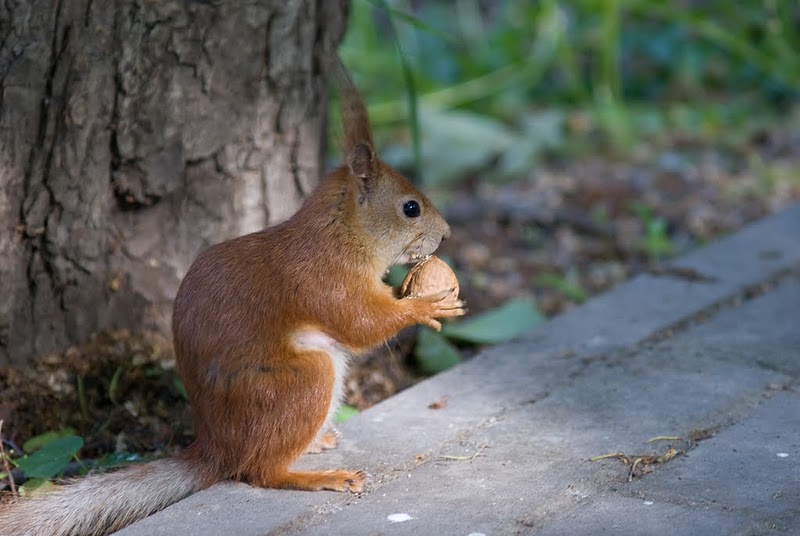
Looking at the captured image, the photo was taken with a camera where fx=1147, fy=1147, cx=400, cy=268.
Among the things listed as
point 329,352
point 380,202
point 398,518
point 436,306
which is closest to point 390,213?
point 380,202

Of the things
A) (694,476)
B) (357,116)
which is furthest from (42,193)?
(694,476)

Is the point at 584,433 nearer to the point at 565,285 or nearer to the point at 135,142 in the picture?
the point at 135,142

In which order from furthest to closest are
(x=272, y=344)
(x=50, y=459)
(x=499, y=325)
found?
1. (x=499, y=325)
2. (x=50, y=459)
3. (x=272, y=344)

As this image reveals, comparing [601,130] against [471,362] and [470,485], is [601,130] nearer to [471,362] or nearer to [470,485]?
[471,362]

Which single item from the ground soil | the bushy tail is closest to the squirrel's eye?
the ground soil

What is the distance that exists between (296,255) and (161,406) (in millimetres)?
729

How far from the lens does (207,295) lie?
2459 mm

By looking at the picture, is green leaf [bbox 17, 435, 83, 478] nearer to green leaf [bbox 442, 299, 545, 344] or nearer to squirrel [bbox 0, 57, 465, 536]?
squirrel [bbox 0, 57, 465, 536]

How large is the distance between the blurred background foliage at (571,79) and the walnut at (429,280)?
236 cm

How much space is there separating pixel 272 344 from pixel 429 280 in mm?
498

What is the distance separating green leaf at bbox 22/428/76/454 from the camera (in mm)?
2742

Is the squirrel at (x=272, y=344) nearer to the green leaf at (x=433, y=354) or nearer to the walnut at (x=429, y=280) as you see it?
the walnut at (x=429, y=280)

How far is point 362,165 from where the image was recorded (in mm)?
2633

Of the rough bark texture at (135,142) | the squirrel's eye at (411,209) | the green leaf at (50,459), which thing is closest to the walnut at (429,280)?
the squirrel's eye at (411,209)
